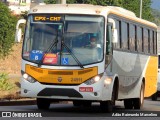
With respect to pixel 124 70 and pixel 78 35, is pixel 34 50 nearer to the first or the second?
pixel 78 35

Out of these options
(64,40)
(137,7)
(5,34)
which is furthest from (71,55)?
(137,7)

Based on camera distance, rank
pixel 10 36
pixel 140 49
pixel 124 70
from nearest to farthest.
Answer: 1. pixel 124 70
2. pixel 140 49
3. pixel 10 36

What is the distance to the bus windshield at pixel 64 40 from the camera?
74.4ft

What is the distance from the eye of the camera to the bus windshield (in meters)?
22.7

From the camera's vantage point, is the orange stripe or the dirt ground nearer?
the orange stripe

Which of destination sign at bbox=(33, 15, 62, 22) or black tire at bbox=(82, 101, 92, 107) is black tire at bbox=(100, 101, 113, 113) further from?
destination sign at bbox=(33, 15, 62, 22)

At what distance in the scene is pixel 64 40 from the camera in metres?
22.9

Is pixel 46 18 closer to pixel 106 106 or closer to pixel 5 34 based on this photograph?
pixel 106 106

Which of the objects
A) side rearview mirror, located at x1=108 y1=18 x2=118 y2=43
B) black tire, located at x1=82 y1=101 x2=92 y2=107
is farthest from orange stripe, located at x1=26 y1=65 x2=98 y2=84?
black tire, located at x1=82 y1=101 x2=92 y2=107

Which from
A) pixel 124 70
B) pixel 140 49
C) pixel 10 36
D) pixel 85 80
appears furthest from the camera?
pixel 10 36

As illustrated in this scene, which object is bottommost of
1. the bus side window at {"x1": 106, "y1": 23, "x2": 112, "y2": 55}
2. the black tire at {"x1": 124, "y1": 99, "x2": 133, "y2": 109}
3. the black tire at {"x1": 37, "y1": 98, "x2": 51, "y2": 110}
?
the black tire at {"x1": 124, "y1": 99, "x2": 133, "y2": 109}

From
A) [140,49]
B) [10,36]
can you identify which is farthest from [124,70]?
[10,36]

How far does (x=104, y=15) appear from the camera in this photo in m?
23.2

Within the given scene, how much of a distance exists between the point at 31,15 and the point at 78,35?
1.58m
